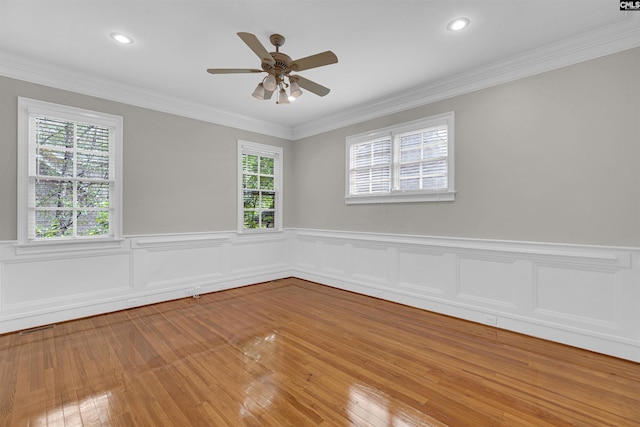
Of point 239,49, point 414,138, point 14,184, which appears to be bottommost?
point 14,184

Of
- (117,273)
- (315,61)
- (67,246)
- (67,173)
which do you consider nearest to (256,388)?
(315,61)

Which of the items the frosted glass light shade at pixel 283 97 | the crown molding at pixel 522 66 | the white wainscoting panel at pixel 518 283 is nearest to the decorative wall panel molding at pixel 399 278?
the white wainscoting panel at pixel 518 283

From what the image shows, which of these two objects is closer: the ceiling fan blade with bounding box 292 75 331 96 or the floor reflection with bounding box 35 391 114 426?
the floor reflection with bounding box 35 391 114 426

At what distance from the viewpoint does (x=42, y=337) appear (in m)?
3.03

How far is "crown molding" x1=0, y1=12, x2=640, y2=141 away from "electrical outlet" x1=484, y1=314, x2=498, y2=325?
106 inches

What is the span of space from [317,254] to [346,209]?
1081mm

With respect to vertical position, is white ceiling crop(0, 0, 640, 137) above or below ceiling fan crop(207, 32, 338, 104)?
above

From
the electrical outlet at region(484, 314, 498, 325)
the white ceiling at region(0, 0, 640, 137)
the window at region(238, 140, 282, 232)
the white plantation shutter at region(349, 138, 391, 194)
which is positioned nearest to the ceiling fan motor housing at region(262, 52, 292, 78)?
the white ceiling at region(0, 0, 640, 137)

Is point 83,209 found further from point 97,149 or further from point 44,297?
point 44,297

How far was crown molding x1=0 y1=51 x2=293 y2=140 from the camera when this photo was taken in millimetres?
3176

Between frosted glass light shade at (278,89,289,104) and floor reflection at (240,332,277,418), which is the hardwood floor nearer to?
floor reflection at (240,332,277,418)

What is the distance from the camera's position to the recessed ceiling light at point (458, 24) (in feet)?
8.33

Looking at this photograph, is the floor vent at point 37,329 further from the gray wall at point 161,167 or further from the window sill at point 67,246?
the gray wall at point 161,167

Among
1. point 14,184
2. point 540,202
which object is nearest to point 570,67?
point 540,202
